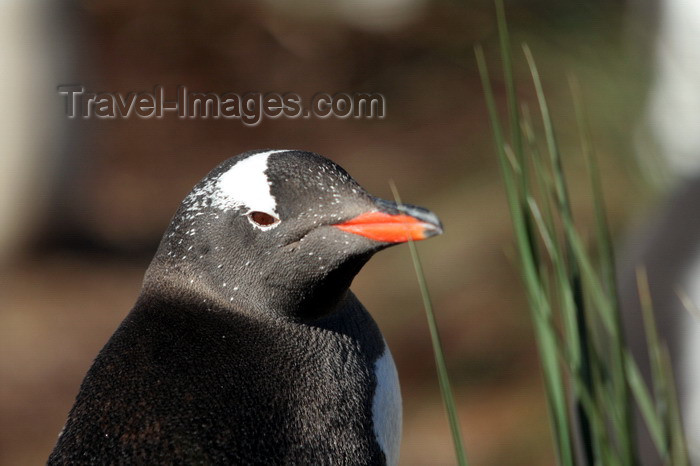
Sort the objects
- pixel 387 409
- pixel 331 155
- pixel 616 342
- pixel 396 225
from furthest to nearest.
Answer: pixel 331 155, pixel 387 409, pixel 396 225, pixel 616 342

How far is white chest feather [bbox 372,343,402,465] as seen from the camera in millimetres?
1314

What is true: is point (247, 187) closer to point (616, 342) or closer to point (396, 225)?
point (396, 225)

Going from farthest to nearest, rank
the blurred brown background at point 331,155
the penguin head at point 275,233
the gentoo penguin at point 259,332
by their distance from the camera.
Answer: the blurred brown background at point 331,155 < the penguin head at point 275,233 < the gentoo penguin at point 259,332

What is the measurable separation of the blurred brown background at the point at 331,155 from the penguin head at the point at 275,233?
2.86 metres

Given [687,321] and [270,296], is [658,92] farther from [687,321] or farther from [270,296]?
[270,296]

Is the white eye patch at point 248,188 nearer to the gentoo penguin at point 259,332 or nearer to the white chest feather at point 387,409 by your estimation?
the gentoo penguin at point 259,332

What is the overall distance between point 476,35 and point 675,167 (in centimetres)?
155

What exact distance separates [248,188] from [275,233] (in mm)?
A: 70

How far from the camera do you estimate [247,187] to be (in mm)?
1261

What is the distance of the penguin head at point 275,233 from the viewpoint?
125 centimetres

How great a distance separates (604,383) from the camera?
A: 1.08m

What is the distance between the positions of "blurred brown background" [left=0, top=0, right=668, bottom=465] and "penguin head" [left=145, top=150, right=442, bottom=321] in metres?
2.86

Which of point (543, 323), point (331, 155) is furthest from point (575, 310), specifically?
point (331, 155)

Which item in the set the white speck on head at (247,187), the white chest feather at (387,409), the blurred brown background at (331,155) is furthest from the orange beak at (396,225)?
the blurred brown background at (331,155)
